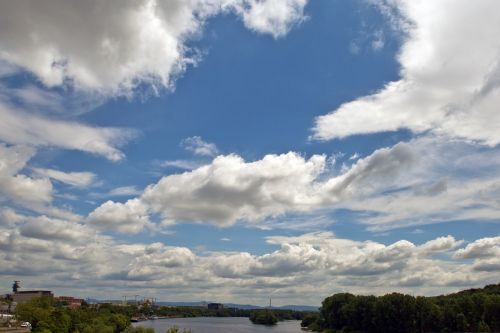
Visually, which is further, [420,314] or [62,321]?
[420,314]

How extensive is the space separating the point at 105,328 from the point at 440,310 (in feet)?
288

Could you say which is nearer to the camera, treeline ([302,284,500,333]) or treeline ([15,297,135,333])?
treeline ([15,297,135,333])

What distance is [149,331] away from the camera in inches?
3696

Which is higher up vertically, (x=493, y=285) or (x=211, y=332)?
(x=493, y=285)

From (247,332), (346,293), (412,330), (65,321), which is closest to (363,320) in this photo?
(412,330)

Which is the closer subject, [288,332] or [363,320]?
A: [363,320]

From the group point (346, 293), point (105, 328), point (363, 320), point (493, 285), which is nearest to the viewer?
point (105, 328)

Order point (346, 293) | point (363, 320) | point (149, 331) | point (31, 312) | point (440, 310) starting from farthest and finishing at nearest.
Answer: point (346, 293) → point (363, 320) → point (31, 312) → point (440, 310) → point (149, 331)

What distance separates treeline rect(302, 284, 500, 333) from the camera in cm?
12600

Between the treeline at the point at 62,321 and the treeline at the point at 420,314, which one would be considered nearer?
the treeline at the point at 62,321

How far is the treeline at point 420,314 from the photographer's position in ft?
413

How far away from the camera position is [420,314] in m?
136

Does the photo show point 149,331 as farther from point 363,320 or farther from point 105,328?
point 363,320

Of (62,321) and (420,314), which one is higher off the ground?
(420,314)
